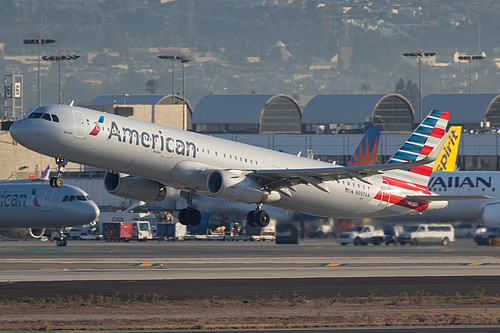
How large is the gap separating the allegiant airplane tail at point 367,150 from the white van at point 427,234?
712 centimetres

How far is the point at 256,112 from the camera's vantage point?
17800 cm

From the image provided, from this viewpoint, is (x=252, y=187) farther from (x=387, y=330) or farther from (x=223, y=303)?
(x=387, y=330)

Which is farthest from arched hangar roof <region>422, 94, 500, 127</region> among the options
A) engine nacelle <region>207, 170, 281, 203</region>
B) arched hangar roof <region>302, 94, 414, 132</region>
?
engine nacelle <region>207, 170, 281, 203</region>

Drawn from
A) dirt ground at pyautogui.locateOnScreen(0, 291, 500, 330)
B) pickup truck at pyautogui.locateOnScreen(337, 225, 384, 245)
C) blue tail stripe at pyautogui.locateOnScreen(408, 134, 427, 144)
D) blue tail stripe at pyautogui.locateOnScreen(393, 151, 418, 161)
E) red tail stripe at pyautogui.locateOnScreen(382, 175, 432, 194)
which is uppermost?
blue tail stripe at pyautogui.locateOnScreen(408, 134, 427, 144)

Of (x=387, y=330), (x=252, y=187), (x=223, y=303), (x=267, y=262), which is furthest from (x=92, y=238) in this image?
(x=387, y=330)

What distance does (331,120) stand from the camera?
175m

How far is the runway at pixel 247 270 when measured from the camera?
45000 millimetres

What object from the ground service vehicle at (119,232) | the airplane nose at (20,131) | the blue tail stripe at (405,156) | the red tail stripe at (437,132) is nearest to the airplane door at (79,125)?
the airplane nose at (20,131)

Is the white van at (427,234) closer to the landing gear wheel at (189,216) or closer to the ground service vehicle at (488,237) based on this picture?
the ground service vehicle at (488,237)

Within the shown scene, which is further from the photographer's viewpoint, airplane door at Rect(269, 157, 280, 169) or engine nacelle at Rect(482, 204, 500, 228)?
engine nacelle at Rect(482, 204, 500, 228)

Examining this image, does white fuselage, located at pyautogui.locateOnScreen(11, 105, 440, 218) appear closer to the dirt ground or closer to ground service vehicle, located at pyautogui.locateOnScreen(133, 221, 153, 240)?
the dirt ground

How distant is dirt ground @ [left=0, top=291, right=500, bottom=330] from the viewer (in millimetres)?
32531

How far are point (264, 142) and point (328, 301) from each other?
10701 cm

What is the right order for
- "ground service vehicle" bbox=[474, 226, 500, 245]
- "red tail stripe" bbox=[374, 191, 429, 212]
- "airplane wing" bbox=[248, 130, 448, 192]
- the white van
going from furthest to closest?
the white van
"ground service vehicle" bbox=[474, 226, 500, 245]
"red tail stripe" bbox=[374, 191, 429, 212]
"airplane wing" bbox=[248, 130, 448, 192]
